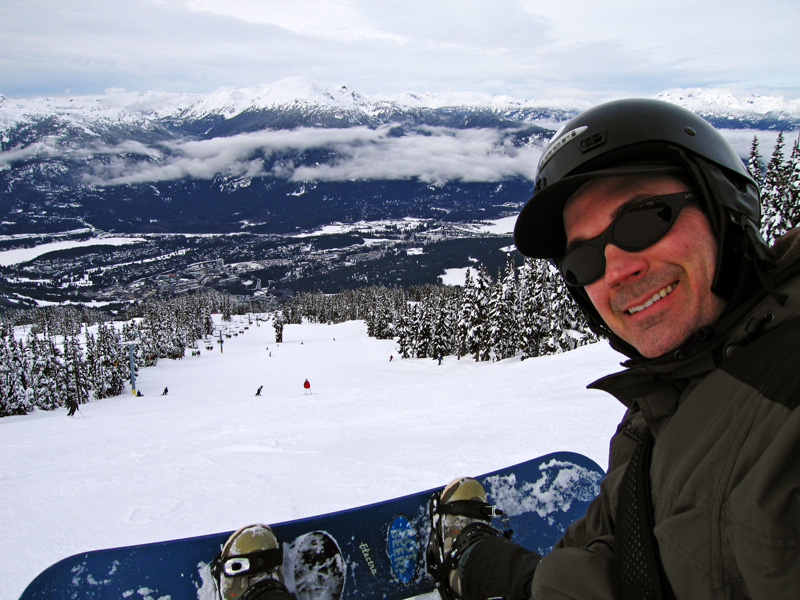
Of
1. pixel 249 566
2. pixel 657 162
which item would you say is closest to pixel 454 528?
pixel 249 566

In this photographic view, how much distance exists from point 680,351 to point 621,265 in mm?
338

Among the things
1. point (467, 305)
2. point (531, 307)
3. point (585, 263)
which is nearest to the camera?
point (585, 263)

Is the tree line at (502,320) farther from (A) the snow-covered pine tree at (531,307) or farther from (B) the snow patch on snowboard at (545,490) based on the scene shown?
(B) the snow patch on snowboard at (545,490)

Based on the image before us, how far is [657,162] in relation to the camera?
166cm

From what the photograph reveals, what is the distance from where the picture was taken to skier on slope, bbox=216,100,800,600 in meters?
1.01

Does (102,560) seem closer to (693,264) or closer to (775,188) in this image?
(693,264)

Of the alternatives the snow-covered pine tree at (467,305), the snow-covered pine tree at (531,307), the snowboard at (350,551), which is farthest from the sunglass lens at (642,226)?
the snow-covered pine tree at (467,305)

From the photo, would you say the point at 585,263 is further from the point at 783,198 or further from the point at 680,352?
the point at 783,198

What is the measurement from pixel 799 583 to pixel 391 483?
5007 millimetres

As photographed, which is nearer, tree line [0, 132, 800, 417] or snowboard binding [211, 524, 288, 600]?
snowboard binding [211, 524, 288, 600]

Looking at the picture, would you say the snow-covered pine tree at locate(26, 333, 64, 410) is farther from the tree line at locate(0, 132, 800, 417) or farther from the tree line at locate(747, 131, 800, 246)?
the tree line at locate(747, 131, 800, 246)

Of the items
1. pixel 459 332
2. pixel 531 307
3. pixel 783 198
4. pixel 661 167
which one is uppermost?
pixel 783 198

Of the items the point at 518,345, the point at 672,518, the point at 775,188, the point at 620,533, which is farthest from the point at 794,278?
the point at 518,345

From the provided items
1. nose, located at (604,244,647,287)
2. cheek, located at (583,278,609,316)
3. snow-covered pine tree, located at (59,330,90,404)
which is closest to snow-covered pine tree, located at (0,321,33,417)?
snow-covered pine tree, located at (59,330,90,404)
